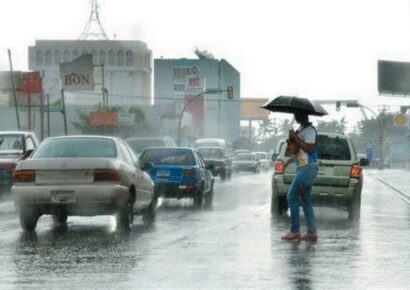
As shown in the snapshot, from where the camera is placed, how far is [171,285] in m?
9.23

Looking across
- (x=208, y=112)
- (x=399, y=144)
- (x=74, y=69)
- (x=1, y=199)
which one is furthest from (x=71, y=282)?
(x=208, y=112)

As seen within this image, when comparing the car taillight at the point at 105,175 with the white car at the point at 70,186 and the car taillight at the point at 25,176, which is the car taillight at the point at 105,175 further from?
the car taillight at the point at 25,176

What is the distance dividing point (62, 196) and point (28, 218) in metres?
0.81

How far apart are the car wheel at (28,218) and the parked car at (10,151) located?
7113mm

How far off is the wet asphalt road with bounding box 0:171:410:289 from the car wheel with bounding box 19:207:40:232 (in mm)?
202

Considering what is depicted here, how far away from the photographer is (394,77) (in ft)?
274

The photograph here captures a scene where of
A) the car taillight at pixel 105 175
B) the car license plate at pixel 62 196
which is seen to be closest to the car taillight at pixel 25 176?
the car license plate at pixel 62 196

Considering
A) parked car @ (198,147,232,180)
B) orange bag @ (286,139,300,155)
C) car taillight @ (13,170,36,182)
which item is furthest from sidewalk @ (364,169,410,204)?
car taillight @ (13,170,36,182)

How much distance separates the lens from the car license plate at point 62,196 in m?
14.6

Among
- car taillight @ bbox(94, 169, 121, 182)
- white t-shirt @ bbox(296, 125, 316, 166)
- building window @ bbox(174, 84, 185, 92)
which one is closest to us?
white t-shirt @ bbox(296, 125, 316, 166)

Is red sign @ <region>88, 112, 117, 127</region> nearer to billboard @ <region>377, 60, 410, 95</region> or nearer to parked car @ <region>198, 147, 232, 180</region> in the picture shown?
billboard @ <region>377, 60, 410, 95</region>

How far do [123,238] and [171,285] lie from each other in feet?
16.1

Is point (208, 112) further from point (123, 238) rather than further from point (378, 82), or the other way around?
point (123, 238)

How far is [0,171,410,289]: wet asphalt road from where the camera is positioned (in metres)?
9.51
